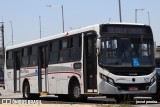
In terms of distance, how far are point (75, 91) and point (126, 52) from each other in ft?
11.1

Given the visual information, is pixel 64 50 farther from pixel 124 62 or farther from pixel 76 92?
pixel 124 62

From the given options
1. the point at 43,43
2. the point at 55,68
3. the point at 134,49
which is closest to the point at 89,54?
the point at 134,49

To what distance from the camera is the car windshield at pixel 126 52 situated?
19.5m

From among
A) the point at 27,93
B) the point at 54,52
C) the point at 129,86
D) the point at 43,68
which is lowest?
the point at 27,93

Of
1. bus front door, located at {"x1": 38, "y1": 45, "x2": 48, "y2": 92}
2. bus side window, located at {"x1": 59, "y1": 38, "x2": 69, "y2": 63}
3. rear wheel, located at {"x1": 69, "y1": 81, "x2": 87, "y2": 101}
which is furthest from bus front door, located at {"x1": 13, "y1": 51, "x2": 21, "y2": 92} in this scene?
rear wheel, located at {"x1": 69, "y1": 81, "x2": 87, "y2": 101}

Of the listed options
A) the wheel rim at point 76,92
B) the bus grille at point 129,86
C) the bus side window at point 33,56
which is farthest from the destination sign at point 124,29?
the bus side window at point 33,56

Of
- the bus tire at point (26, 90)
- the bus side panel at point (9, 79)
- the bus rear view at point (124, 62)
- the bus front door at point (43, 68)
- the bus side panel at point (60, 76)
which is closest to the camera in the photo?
the bus rear view at point (124, 62)

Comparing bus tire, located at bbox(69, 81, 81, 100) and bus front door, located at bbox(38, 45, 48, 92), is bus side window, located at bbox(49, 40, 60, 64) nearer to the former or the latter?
bus front door, located at bbox(38, 45, 48, 92)

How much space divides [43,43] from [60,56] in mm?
2615

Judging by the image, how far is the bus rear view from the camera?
63.9 feet

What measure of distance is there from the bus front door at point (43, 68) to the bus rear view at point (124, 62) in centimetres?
610

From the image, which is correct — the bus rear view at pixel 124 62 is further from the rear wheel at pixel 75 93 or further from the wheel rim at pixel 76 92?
the wheel rim at pixel 76 92

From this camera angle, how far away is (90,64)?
67.0 feet

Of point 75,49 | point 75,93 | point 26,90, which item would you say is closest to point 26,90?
point 26,90
